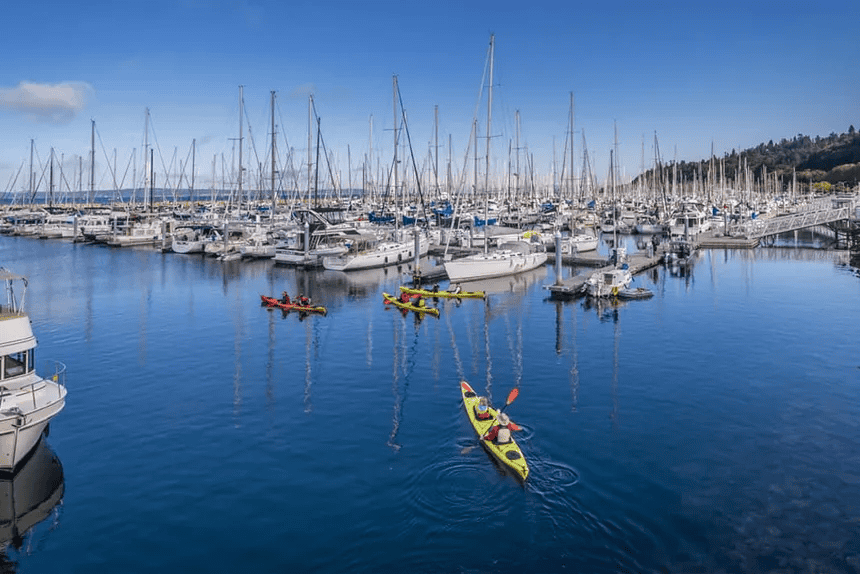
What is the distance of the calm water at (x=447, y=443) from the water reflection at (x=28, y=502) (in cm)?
16

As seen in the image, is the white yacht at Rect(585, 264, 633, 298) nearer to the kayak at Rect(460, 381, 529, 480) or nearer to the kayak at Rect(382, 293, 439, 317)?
the kayak at Rect(382, 293, 439, 317)

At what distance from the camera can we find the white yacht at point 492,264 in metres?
64.1

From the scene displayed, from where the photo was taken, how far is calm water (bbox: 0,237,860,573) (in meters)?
17.5

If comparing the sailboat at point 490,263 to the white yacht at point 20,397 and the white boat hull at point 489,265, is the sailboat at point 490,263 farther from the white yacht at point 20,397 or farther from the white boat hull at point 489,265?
the white yacht at point 20,397

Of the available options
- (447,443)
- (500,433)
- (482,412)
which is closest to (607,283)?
(482,412)

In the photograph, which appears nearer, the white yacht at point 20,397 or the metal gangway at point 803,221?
the white yacht at point 20,397

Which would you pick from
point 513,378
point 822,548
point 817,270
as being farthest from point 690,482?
point 817,270

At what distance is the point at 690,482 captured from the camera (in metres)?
21.1

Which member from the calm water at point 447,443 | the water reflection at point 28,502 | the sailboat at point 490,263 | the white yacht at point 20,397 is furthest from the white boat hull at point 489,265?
the water reflection at point 28,502

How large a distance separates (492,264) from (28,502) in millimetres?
50795

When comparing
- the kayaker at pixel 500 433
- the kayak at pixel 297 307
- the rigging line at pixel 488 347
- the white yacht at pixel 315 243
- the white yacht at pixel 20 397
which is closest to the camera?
the white yacht at pixel 20 397

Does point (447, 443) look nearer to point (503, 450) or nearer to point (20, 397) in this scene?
point (503, 450)

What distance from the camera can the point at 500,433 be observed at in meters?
Result: 22.6

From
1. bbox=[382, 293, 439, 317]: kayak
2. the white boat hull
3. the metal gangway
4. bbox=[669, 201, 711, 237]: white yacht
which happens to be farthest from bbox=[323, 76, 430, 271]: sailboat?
the metal gangway
